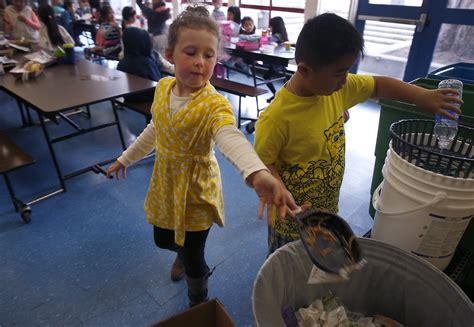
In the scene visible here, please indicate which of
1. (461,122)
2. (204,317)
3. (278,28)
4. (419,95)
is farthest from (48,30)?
(461,122)

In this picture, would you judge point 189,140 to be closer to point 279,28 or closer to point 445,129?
point 445,129

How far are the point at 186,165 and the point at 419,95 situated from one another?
811 mm

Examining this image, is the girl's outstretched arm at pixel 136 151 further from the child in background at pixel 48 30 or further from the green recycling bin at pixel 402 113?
the child in background at pixel 48 30

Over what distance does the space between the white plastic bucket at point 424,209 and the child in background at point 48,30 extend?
4143 millimetres

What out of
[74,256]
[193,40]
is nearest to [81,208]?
[74,256]

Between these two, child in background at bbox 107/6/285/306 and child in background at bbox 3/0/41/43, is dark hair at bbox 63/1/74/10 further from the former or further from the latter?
child in background at bbox 107/6/285/306

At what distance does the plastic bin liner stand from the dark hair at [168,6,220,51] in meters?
0.75

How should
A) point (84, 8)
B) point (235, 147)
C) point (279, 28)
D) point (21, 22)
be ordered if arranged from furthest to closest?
point (84, 8), point (279, 28), point (21, 22), point (235, 147)

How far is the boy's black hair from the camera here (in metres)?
0.86

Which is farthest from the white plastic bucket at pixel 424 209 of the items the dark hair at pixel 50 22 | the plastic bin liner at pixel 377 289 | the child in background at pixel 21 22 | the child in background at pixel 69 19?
the child in background at pixel 69 19

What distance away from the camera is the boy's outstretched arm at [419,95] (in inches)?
38.8

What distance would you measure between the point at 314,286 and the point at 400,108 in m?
0.76

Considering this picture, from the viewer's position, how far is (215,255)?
1.92 meters

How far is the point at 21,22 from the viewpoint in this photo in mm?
4414
